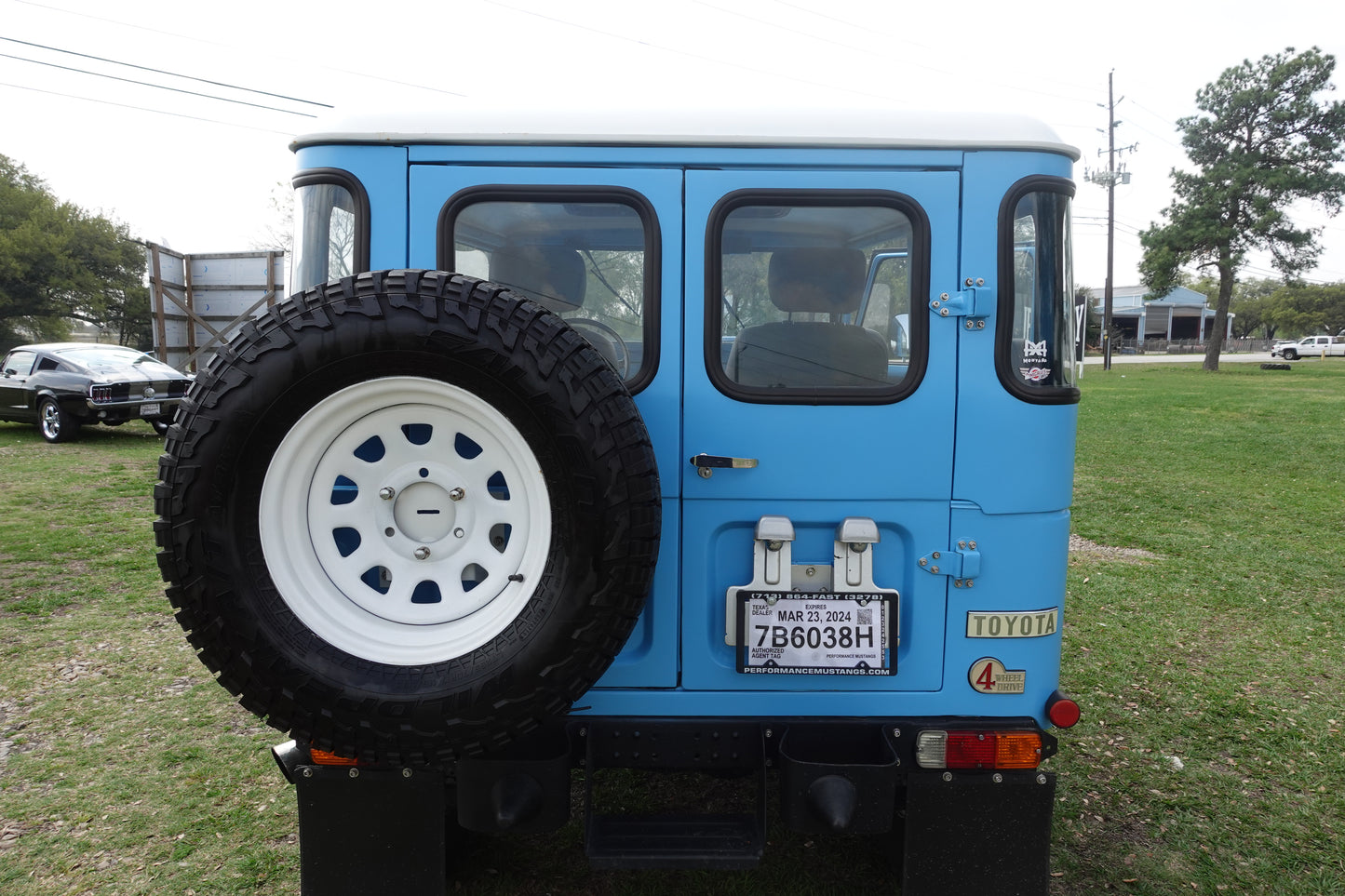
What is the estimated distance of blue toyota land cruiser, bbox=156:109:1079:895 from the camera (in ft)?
7.34

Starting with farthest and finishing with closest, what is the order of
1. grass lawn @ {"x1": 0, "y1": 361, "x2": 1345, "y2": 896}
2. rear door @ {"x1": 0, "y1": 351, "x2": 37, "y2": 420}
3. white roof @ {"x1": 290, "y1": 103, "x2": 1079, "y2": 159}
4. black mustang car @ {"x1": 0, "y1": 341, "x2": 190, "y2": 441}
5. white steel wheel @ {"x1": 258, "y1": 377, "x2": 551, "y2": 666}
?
1. rear door @ {"x1": 0, "y1": 351, "x2": 37, "y2": 420}
2. black mustang car @ {"x1": 0, "y1": 341, "x2": 190, "y2": 441}
3. grass lawn @ {"x1": 0, "y1": 361, "x2": 1345, "y2": 896}
4. white roof @ {"x1": 290, "y1": 103, "x2": 1079, "y2": 159}
5. white steel wheel @ {"x1": 258, "y1": 377, "x2": 551, "y2": 666}

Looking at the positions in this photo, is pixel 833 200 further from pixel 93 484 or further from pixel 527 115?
pixel 93 484

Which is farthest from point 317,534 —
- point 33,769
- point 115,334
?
point 115,334

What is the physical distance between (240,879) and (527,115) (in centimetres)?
267

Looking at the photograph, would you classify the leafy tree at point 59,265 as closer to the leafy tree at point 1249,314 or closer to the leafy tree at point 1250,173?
the leafy tree at point 1250,173

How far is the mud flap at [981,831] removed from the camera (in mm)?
2416

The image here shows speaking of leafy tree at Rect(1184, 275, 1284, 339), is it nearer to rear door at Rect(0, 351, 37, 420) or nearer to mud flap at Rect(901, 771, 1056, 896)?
rear door at Rect(0, 351, 37, 420)

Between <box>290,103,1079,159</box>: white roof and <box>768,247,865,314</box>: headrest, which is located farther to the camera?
<box>768,247,865,314</box>: headrest

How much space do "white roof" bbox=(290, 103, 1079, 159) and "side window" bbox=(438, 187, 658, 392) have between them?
0.15 metres

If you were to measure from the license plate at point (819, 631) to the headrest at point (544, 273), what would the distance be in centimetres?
102

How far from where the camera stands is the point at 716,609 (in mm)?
2518

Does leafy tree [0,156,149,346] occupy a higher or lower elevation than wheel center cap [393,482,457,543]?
higher

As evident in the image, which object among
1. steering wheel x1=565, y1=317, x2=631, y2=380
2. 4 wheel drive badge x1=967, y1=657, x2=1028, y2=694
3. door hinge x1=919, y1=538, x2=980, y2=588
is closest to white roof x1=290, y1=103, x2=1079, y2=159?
steering wheel x1=565, y1=317, x2=631, y2=380

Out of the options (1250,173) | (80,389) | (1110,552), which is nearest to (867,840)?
(1110,552)
